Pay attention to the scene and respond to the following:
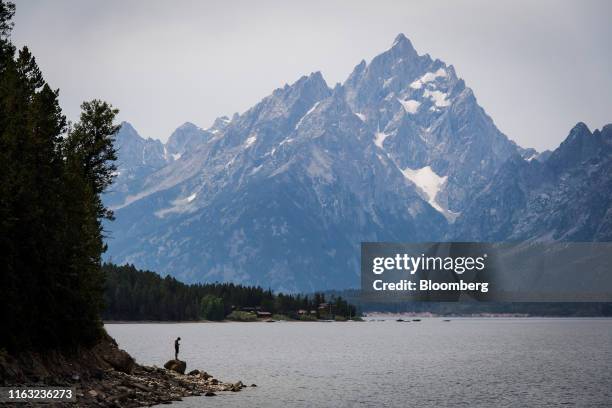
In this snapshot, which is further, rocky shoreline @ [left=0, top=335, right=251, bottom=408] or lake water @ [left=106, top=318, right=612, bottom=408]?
lake water @ [left=106, top=318, right=612, bottom=408]

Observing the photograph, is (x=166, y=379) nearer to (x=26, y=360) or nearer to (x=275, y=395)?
(x=275, y=395)

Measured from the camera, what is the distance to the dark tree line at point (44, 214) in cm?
6994

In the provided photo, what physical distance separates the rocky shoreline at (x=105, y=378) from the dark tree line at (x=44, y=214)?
5.38 feet

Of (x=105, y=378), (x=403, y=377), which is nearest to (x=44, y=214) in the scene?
(x=105, y=378)

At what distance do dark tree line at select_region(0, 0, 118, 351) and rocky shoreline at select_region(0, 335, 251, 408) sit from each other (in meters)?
1.64

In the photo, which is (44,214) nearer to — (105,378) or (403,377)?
(105,378)

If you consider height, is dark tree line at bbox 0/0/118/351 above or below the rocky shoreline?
above

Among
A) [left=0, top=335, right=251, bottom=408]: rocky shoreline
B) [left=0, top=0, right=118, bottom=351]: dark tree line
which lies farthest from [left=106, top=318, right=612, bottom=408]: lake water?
[left=0, top=0, right=118, bottom=351]: dark tree line

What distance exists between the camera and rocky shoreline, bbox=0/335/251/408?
225ft

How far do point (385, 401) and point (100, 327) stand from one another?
31.4 metres

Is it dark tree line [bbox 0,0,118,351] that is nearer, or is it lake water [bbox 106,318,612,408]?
dark tree line [bbox 0,0,118,351]

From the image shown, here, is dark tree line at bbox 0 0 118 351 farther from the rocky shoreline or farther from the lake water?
the lake water

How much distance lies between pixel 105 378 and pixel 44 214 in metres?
16.6

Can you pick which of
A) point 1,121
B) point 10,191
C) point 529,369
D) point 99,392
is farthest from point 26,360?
point 529,369
